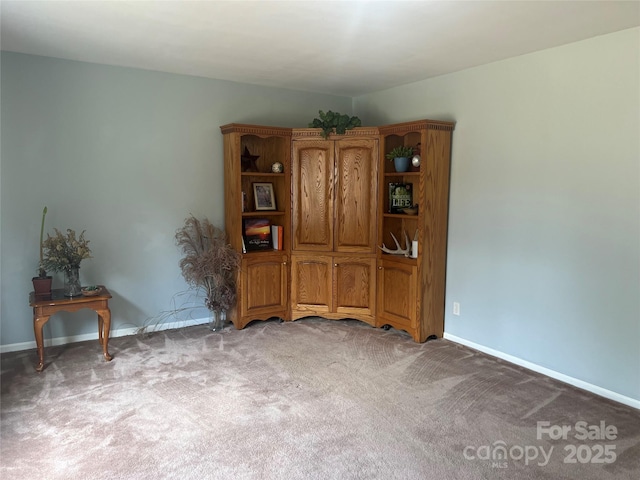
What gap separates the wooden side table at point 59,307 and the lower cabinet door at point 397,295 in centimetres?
242

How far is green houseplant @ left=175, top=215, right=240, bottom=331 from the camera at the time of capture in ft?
14.3

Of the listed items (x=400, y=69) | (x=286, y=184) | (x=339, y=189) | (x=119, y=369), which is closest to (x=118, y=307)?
(x=119, y=369)

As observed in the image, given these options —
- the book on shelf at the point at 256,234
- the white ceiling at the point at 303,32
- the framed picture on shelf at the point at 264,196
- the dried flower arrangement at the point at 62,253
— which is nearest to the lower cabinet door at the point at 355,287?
the book on shelf at the point at 256,234

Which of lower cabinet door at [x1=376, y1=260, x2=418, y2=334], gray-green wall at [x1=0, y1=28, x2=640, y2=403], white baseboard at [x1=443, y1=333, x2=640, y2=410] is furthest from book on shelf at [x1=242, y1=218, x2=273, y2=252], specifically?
white baseboard at [x1=443, y1=333, x2=640, y2=410]

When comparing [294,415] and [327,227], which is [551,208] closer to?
[327,227]

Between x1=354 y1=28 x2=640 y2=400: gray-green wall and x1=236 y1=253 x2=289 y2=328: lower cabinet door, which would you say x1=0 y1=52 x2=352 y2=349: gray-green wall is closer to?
x1=236 y1=253 x2=289 y2=328: lower cabinet door

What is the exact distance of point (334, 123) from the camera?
4.52 metres

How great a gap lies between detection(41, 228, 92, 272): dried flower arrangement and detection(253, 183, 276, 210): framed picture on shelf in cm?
168

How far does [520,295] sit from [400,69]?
84.4 inches

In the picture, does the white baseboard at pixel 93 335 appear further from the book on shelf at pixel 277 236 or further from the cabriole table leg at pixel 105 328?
the book on shelf at pixel 277 236

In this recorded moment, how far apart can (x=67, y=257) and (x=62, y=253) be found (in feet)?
0.15

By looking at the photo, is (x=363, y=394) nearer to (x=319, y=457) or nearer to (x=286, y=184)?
(x=319, y=457)

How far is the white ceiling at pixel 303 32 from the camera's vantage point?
2717mm

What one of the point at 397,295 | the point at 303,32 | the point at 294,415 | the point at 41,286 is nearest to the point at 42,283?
the point at 41,286
